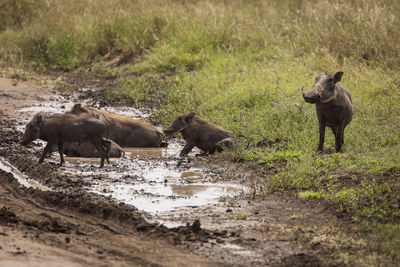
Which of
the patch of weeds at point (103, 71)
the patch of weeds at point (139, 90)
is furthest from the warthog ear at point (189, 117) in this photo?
the patch of weeds at point (103, 71)

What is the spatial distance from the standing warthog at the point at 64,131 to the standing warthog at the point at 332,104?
299 centimetres

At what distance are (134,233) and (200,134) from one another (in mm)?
4105

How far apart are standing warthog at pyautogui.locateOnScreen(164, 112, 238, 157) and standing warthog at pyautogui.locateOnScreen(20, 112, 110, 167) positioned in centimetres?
144

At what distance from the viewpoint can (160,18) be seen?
1795 centimetres

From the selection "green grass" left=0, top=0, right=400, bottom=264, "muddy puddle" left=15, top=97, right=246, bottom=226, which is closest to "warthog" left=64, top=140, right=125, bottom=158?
"muddy puddle" left=15, top=97, right=246, bottom=226

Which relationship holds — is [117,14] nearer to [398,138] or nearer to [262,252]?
[398,138]

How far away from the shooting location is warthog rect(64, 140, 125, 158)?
31.2 ft

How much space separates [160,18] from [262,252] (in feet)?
44.0

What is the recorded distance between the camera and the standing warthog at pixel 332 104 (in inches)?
335

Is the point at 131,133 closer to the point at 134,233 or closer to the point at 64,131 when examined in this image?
the point at 64,131

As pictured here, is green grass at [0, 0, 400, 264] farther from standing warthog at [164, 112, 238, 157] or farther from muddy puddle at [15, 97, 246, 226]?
muddy puddle at [15, 97, 246, 226]

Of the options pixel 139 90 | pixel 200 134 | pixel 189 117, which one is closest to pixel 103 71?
pixel 139 90

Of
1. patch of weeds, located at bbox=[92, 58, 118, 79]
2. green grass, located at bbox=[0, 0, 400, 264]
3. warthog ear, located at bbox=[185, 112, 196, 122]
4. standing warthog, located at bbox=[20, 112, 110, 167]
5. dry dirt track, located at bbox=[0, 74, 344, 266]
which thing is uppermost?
dry dirt track, located at bbox=[0, 74, 344, 266]

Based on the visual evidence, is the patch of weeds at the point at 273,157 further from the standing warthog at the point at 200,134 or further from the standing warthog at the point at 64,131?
the standing warthog at the point at 64,131
